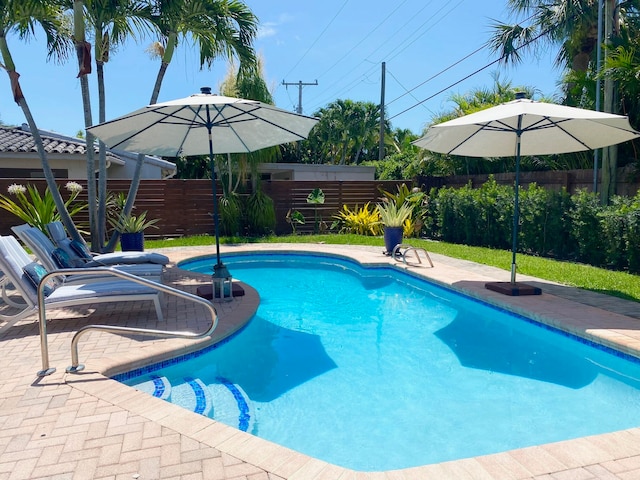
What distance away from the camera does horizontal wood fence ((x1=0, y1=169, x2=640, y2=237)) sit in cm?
1284

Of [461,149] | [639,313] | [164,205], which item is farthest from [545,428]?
[164,205]

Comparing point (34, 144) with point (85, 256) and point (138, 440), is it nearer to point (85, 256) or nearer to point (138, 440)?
point (85, 256)

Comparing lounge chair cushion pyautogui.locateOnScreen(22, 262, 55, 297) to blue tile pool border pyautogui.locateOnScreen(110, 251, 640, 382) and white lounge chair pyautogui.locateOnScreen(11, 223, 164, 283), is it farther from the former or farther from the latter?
blue tile pool border pyautogui.locateOnScreen(110, 251, 640, 382)

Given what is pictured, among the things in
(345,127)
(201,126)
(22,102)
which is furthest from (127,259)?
(345,127)

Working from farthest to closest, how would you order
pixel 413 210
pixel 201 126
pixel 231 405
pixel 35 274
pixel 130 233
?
pixel 413 210 → pixel 130 233 → pixel 201 126 → pixel 35 274 → pixel 231 405

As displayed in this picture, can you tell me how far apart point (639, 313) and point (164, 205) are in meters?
13.1

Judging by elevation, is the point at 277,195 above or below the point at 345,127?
below

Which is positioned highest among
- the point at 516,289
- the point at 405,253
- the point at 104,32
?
the point at 104,32

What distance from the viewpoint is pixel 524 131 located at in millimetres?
7430

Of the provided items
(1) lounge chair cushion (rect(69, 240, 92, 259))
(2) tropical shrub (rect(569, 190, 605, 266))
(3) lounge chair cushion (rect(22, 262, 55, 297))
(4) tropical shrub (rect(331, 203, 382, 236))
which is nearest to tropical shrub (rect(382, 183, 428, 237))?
(4) tropical shrub (rect(331, 203, 382, 236))

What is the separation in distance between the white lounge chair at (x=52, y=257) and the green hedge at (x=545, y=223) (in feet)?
27.4

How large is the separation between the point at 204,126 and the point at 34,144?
38.0 feet

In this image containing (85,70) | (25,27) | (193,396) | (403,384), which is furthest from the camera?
(25,27)

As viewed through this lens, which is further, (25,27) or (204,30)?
(204,30)
